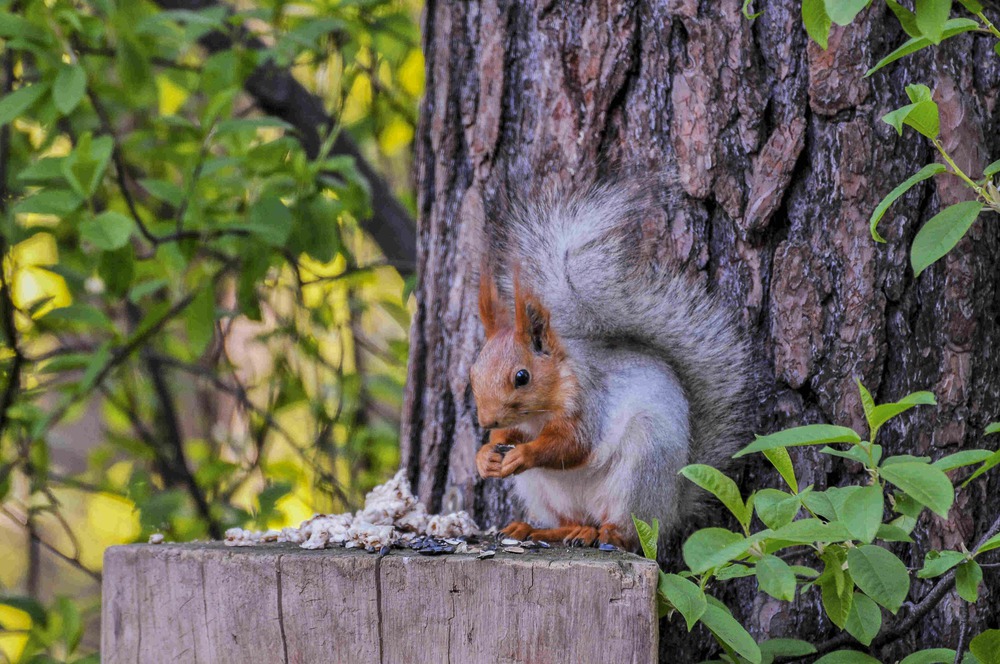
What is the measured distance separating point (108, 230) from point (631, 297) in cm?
84

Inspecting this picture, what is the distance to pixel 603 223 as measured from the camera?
1.34 m

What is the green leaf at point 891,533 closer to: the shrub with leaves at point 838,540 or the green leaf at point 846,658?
the shrub with leaves at point 838,540

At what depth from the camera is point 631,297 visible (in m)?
1.31

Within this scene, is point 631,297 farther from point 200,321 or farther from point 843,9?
point 200,321

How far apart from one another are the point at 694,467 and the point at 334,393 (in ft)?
6.63

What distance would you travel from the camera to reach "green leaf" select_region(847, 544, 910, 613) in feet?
3.15

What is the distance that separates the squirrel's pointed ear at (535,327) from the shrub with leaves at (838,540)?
0.31 m

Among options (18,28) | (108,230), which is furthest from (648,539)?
(18,28)

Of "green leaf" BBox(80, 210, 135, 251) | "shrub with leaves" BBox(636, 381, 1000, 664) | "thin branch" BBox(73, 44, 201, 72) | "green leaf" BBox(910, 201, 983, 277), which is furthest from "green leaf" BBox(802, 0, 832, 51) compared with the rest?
"thin branch" BBox(73, 44, 201, 72)

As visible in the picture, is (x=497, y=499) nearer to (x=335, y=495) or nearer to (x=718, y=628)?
(x=718, y=628)

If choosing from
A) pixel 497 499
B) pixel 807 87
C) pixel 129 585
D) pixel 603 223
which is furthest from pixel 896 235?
pixel 129 585

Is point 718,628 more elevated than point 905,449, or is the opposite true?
point 905,449

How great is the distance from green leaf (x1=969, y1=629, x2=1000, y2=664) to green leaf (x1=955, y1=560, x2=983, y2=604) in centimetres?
4

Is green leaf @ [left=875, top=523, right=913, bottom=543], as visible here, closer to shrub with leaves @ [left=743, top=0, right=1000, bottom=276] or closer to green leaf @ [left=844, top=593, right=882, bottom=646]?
green leaf @ [left=844, top=593, right=882, bottom=646]
